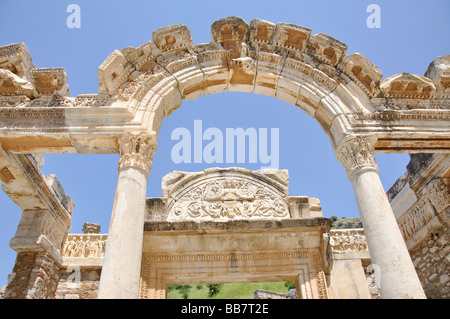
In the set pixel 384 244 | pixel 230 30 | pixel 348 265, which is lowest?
pixel 384 244

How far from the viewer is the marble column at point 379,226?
14.3ft

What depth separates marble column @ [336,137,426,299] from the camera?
14.3 feet

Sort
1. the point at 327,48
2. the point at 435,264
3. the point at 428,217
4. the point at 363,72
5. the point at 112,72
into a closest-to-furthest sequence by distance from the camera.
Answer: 1. the point at 112,72
2. the point at 363,72
3. the point at 327,48
4. the point at 435,264
5. the point at 428,217

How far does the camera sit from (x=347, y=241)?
8.51 metres

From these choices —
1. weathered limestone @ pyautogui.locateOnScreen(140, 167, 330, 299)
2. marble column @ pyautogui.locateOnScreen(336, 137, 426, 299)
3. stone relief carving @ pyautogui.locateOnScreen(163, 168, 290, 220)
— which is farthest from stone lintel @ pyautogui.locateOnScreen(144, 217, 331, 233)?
marble column @ pyautogui.locateOnScreen(336, 137, 426, 299)

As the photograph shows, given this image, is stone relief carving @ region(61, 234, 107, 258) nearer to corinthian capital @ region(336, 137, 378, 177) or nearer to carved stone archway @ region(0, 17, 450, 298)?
carved stone archway @ region(0, 17, 450, 298)

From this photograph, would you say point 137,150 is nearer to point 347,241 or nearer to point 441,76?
point 347,241

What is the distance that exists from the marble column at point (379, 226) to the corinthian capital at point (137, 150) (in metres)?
3.30

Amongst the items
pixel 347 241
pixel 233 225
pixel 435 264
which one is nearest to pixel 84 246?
pixel 233 225

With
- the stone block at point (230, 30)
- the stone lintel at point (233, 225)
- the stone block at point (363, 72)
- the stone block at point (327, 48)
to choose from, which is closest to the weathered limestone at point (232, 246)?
the stone lintel at point (233, 225)

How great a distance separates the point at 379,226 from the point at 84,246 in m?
7.30

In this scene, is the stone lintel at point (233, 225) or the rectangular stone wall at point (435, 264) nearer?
the rectangular stone wall at point (435, 264)

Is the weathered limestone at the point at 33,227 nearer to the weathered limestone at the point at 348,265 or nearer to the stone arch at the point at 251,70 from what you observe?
the stone arch at the point at 251,70

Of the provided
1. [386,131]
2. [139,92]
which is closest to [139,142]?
[139,92]
